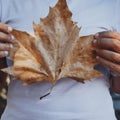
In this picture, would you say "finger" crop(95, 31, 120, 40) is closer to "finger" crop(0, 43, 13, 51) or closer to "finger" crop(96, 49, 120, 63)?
"finger" crop(96, 49, 120, 63)

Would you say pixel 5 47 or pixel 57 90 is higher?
pixel 5 47

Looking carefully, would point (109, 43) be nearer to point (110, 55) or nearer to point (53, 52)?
point (110, 55)

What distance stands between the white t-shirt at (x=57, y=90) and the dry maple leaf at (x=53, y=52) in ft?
0.16

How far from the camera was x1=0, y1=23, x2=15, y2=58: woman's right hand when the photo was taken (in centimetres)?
135

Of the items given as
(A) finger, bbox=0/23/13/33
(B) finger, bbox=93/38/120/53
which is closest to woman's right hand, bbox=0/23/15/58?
(A) finger, bbox=0/23/13/33

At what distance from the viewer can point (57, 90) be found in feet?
4.65

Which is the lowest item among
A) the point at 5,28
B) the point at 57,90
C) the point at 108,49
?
the point at 57,90

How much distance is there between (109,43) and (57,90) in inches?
8.6

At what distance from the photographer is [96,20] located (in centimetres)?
147

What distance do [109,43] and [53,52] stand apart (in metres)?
0.18

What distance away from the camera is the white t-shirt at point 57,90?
1.42 m

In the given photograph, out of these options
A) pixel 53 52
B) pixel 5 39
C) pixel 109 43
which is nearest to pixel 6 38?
pixel 5 39

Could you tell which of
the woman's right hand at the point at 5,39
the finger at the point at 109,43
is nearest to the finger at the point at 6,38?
the woman's right hand at the point at 5,39

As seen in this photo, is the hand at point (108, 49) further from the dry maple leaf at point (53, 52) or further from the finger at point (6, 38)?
the finger at point (6, 38)
